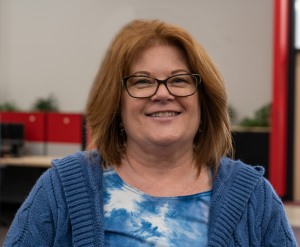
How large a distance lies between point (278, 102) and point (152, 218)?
13.1 ft

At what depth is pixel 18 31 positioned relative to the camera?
271 inches

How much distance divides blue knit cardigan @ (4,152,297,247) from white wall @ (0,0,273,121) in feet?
15.0

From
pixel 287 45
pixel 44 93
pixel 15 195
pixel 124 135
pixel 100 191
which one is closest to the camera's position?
pixel 100 191

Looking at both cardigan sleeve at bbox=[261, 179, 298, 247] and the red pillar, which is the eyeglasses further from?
the red pillar

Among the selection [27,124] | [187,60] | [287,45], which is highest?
[287,45]

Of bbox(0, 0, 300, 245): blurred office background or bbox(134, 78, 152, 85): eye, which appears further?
bbox(0, 0, 300, 245): blurred office background

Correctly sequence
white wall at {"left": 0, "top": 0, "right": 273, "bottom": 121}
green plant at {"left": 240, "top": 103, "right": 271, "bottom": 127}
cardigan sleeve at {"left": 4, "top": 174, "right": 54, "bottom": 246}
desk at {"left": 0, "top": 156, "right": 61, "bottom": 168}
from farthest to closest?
white wall at {"left": 0, "top": 0, "right": 273, "bottom": 121}
green plant at {"left": 240, "top": 103, "right": 271, "bottom": 127}
desk at {"left": 0, "top": 156, "right": 61, "bottom": 168}
cardigan sleeve at {"left": 4, "top": 174, "right": 54, "bottom": 246}

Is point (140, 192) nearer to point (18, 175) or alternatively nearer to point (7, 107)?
point (18, 175)

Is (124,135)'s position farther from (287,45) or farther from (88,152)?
(287,45)

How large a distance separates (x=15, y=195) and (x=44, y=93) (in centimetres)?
287

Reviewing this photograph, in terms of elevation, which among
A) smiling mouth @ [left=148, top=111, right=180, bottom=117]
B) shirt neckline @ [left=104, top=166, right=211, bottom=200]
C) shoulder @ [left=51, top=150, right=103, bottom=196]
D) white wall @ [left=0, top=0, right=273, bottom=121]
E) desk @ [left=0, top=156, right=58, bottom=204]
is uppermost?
white wall @ [left=0, top=0, right=273, bottom=121]

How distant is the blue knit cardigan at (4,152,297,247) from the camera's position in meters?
1.05

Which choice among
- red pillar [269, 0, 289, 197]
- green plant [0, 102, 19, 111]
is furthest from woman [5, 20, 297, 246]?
green plant [0, 102, 19, 111]

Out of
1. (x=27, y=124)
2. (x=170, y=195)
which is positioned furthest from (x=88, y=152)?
(x=27, y=124)
